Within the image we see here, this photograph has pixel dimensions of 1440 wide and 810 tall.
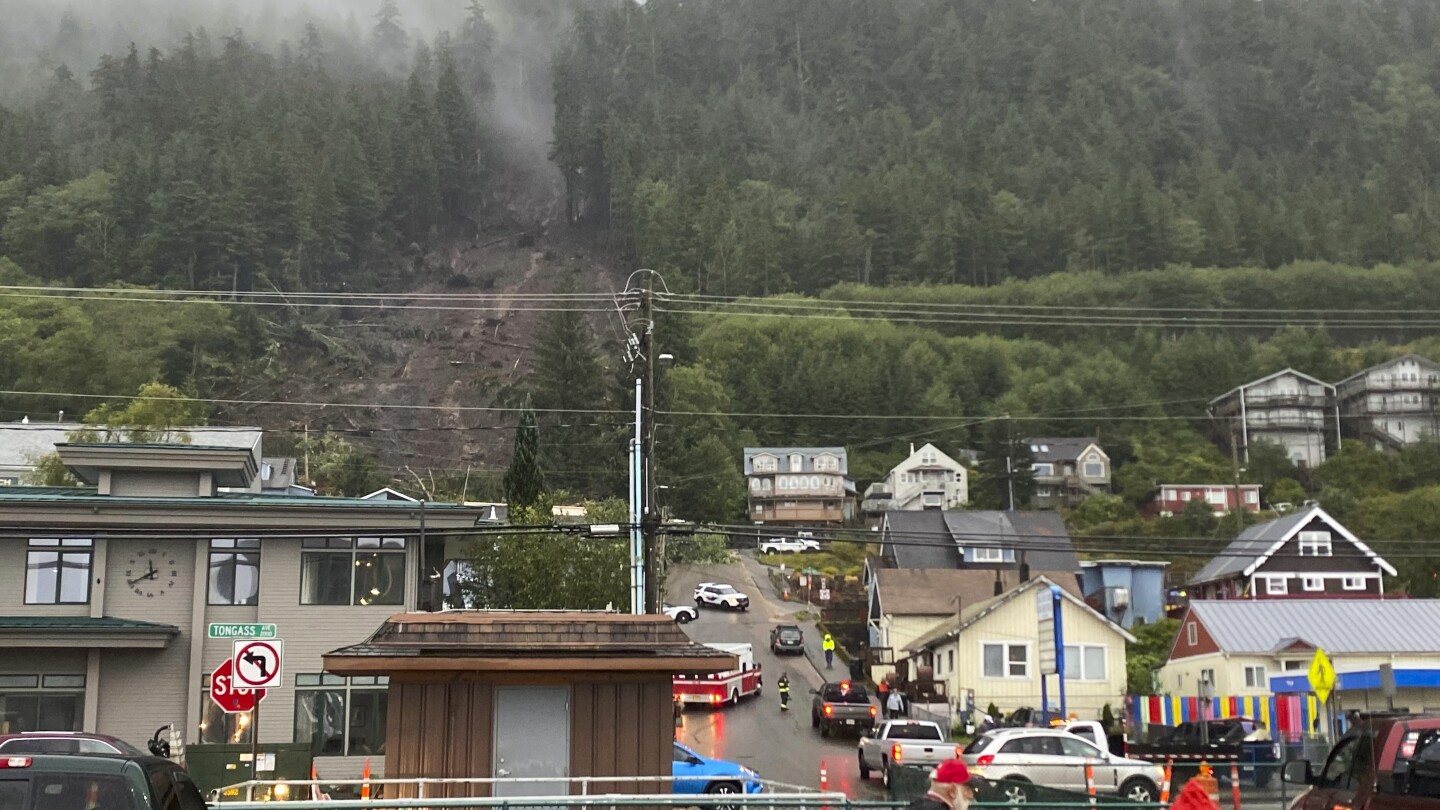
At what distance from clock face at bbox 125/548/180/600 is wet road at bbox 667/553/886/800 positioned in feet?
47.1

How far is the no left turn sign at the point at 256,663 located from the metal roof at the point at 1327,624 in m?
37.8

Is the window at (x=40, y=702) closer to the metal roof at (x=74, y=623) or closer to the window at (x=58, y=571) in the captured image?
the metal roof at (x=74, y=623)

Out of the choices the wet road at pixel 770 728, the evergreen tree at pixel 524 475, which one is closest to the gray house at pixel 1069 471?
the wet road at pixel 770 728

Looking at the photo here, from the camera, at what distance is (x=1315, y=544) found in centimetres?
7212

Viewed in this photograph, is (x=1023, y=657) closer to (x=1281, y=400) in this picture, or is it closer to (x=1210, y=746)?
(x=1210, y=746)

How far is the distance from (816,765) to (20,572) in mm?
20237

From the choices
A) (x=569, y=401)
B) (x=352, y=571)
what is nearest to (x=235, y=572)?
(x=352, y=571)

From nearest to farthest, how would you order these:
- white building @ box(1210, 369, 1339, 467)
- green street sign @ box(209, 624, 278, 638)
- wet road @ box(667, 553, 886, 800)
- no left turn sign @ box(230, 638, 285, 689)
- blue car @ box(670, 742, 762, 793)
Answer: no left turn sign @ box(230, 638, 285, 689)
green street sign @ box(209, 624, 278, 638)
blue car @ box(670, 742, 762, 793)
wet road @ box(667, 553, 886, 800)
white building @ box(1210, 369, 1339, 467)

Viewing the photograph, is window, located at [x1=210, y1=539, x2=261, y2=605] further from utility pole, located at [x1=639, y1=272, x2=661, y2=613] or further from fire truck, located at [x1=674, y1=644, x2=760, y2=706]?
fire truck, located at [x1=674, y1=644, x2=760, y2=706]

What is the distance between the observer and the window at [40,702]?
3391 centimetres

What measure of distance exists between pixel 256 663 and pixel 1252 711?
32.3m

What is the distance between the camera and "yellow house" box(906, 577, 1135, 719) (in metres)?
54.1

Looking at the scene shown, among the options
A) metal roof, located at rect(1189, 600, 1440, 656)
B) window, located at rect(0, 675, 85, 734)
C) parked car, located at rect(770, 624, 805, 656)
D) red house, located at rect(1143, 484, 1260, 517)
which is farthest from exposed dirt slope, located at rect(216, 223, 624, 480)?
window, located at rect(0, 675, 85, 734)

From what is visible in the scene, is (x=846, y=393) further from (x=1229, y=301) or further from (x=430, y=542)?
(x=430, y=542)
